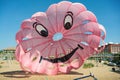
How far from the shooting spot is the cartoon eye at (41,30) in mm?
19908

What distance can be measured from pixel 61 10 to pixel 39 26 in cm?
248

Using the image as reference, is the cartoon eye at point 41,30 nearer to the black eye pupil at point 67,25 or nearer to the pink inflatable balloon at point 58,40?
the pink inflatable balloon at point 58,40

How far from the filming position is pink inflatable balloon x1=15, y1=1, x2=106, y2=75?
18594mm

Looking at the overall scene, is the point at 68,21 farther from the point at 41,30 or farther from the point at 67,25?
the point at 41,30

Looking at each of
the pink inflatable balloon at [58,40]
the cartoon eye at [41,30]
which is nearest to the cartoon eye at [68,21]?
the pink inflatable balloon at [58,40]

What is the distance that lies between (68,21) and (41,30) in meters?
2.54

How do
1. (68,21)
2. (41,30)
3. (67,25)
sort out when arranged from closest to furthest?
(68,21) < (67,25) < (41,30)

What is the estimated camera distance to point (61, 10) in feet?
62.4

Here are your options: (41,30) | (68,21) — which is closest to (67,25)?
(68,21)

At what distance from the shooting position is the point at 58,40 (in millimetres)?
20609

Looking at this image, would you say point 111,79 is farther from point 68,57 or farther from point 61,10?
point 61,10

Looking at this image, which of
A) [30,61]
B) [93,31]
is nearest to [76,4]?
[93,31]

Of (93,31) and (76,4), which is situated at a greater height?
(76,4)

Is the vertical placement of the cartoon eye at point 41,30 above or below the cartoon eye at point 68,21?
below
